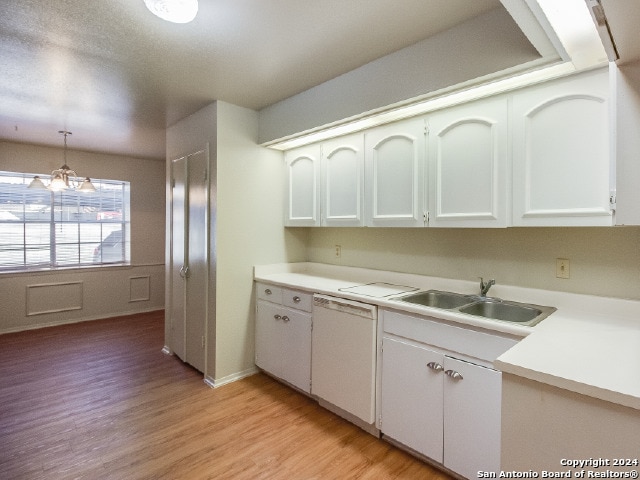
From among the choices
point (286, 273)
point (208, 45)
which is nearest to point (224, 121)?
point (208, 45)

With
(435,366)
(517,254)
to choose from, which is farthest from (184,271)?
(517,254)

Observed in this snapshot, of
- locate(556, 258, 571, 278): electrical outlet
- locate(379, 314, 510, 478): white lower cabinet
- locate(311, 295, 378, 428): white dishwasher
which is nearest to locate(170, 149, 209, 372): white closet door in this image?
locate(311, 295, 378, 428): white dishwasher

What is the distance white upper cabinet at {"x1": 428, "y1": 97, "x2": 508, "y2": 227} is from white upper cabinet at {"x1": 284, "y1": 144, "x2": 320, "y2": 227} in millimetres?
1117

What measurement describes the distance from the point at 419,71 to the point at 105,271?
5033 millimetres

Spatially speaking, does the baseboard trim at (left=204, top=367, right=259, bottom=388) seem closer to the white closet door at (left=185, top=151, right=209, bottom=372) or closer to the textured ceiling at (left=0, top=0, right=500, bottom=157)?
the white closet door at (left=185, top=151, right=209, bottom=372)

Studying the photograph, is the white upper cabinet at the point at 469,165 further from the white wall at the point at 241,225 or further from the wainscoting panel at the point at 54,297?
the wainscoting panel at the point at 54,297

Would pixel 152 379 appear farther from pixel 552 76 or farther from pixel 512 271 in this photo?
pixel 552 76

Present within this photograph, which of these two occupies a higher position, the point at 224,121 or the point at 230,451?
the point at 224,121

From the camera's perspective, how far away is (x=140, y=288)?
5352 millimetres

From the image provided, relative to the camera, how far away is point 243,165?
3.02 m

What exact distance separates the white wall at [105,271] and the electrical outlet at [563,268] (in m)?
5.31

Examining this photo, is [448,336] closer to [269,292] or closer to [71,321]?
[269,292]

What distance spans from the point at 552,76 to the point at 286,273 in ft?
8.09

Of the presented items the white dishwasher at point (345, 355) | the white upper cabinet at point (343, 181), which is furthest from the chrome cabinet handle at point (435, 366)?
the white upper cabinet at point (343, 181)
